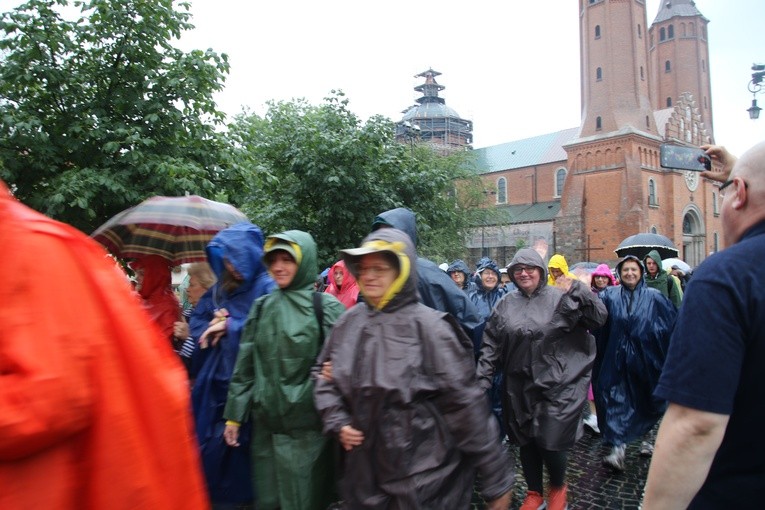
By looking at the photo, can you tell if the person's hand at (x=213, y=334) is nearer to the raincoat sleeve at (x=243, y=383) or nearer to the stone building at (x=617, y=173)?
the raincoat sleeve at (x=243, y=383)

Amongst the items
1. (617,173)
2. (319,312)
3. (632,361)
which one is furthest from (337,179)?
(617,173)

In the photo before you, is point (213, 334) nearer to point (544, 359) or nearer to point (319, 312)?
point (319, 312)

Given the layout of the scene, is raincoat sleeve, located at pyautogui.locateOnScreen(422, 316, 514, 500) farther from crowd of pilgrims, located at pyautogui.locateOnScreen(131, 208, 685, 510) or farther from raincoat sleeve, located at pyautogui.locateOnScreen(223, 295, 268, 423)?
raincoat sleeve, located at pyautogui.locateOnScreen(223, 295, 268, 423)

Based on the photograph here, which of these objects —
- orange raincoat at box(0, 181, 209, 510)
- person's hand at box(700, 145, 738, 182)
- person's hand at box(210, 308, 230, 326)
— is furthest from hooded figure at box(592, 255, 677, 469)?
orange raincoat at box(0, 181, 209, 510)

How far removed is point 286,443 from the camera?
3.49 metres

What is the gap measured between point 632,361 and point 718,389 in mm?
4925

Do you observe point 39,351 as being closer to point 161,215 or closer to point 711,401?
point 711,401

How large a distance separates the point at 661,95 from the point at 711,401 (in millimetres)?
78523

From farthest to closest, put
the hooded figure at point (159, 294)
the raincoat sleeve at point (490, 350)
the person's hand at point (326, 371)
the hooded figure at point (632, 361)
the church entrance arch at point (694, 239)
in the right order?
the church entrance arch at point (694, 239) → the hooded figure at point (632, 361) → the hooded figure at point (159, 294) → the raincoat sleeve at point (490, 350) → the person's hand at point (326, 371)

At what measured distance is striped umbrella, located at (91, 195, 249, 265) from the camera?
521 centimetres

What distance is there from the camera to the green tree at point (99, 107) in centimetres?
809

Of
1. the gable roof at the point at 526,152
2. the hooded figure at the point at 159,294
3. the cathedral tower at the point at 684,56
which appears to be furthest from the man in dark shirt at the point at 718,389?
the cathedral tower at the point at 684,56

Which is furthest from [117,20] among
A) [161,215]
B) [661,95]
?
[661,95]

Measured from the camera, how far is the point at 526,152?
65312mm
